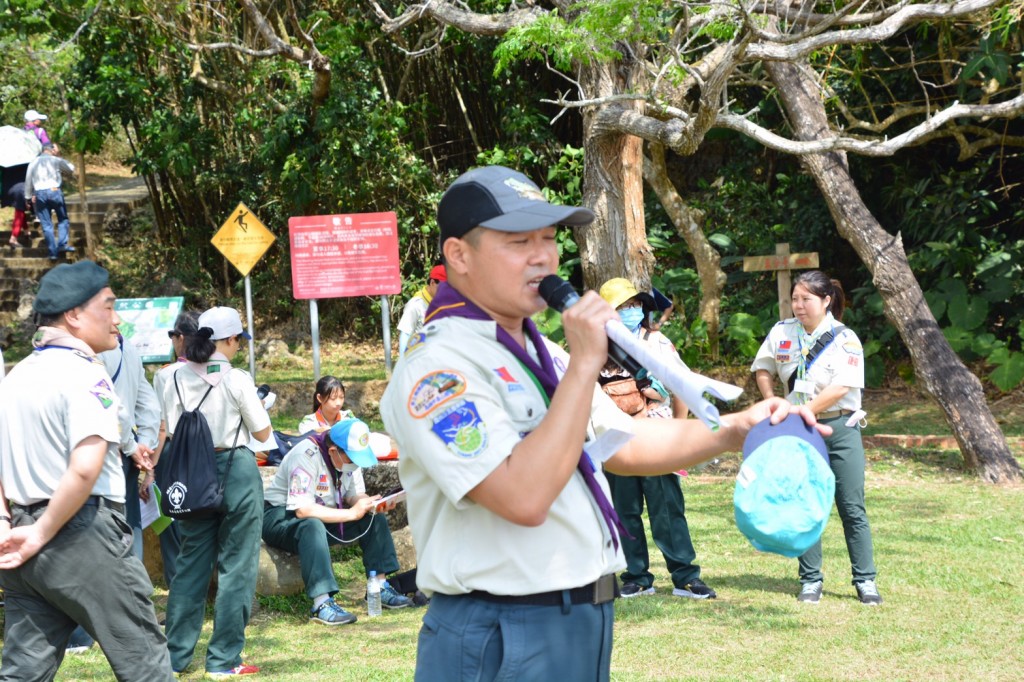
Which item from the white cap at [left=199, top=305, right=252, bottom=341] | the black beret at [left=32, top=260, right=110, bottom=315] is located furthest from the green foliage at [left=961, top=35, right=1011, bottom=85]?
the black beret at [left=32, top=260, right=110, bottom=315]

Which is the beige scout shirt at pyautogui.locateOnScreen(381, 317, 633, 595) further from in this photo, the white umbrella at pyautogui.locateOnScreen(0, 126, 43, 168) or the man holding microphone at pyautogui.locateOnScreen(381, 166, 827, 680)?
the white umbrella at pyautogui.locateOnScreen(0, 126, 43, 168)

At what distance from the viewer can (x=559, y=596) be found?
2236mm

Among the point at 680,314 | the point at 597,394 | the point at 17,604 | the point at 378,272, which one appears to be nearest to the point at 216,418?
the point at 17,604

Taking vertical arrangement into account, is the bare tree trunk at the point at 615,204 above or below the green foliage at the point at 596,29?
below

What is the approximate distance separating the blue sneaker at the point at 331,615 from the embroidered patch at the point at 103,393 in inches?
127

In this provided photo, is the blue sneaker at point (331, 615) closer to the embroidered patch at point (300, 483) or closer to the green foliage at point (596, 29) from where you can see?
the embroidered patch at point (300, 483)

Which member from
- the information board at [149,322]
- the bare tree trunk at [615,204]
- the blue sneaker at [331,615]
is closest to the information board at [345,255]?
the bare tree trunk at [615,204]

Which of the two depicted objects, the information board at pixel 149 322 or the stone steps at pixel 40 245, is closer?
the information board at pixel 149 322

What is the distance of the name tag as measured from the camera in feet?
19.3

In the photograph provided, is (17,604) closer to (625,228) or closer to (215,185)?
(625,228)

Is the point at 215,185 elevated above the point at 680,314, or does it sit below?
above

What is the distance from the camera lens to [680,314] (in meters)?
15.5

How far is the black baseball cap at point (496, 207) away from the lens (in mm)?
2184

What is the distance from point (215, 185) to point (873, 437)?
10.8 metres
